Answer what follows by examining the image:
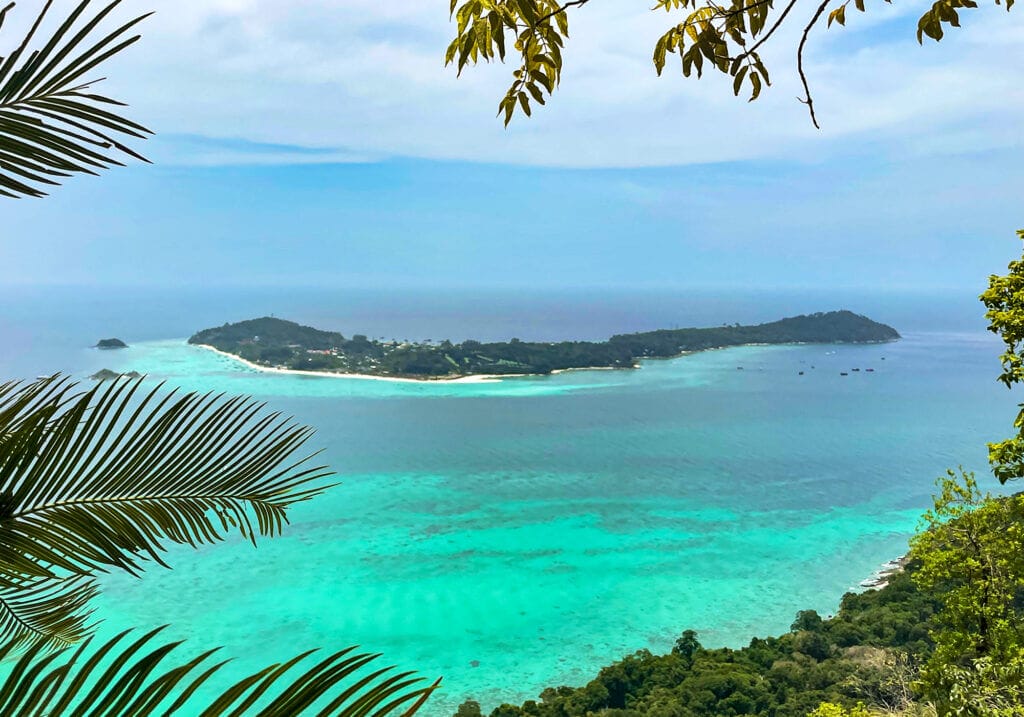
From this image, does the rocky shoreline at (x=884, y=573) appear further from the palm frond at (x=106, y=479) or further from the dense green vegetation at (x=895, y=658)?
the palm frond at (x=106, y=479)

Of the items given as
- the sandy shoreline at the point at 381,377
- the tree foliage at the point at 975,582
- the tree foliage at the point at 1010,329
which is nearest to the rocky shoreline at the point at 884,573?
the tree foliage at the point at 975,582

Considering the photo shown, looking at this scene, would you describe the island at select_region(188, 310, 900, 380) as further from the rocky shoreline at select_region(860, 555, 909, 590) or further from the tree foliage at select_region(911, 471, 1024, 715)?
the tree foliage at select_region(911, 471, 1024, 715)

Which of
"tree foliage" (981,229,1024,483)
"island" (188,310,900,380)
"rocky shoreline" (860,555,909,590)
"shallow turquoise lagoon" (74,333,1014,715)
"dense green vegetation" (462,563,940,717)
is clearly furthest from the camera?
"island" (188,310,900,380)

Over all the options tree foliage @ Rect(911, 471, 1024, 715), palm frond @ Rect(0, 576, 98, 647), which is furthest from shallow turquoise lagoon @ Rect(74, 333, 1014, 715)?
palm frond @ Rect(0, 576, 98, 647)

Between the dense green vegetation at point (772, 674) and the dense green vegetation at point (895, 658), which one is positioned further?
the dense green vegetation at point (772, 674)

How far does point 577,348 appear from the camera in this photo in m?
43.2

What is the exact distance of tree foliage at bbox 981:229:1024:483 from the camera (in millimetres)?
3305

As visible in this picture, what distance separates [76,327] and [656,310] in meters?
67.7

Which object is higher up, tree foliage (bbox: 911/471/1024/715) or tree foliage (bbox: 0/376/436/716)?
tree foliage (bbox: 0/376/436/716)

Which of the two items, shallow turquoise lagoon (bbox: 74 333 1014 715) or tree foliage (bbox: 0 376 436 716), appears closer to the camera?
tree foliage (bbox: 0 376 436 716)

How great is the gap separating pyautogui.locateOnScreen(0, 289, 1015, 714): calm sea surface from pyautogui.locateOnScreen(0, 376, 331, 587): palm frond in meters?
9.41

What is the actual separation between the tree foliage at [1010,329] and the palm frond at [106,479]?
3.52m

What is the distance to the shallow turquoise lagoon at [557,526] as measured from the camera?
11891 mm

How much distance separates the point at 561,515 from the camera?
17969 millimetres
